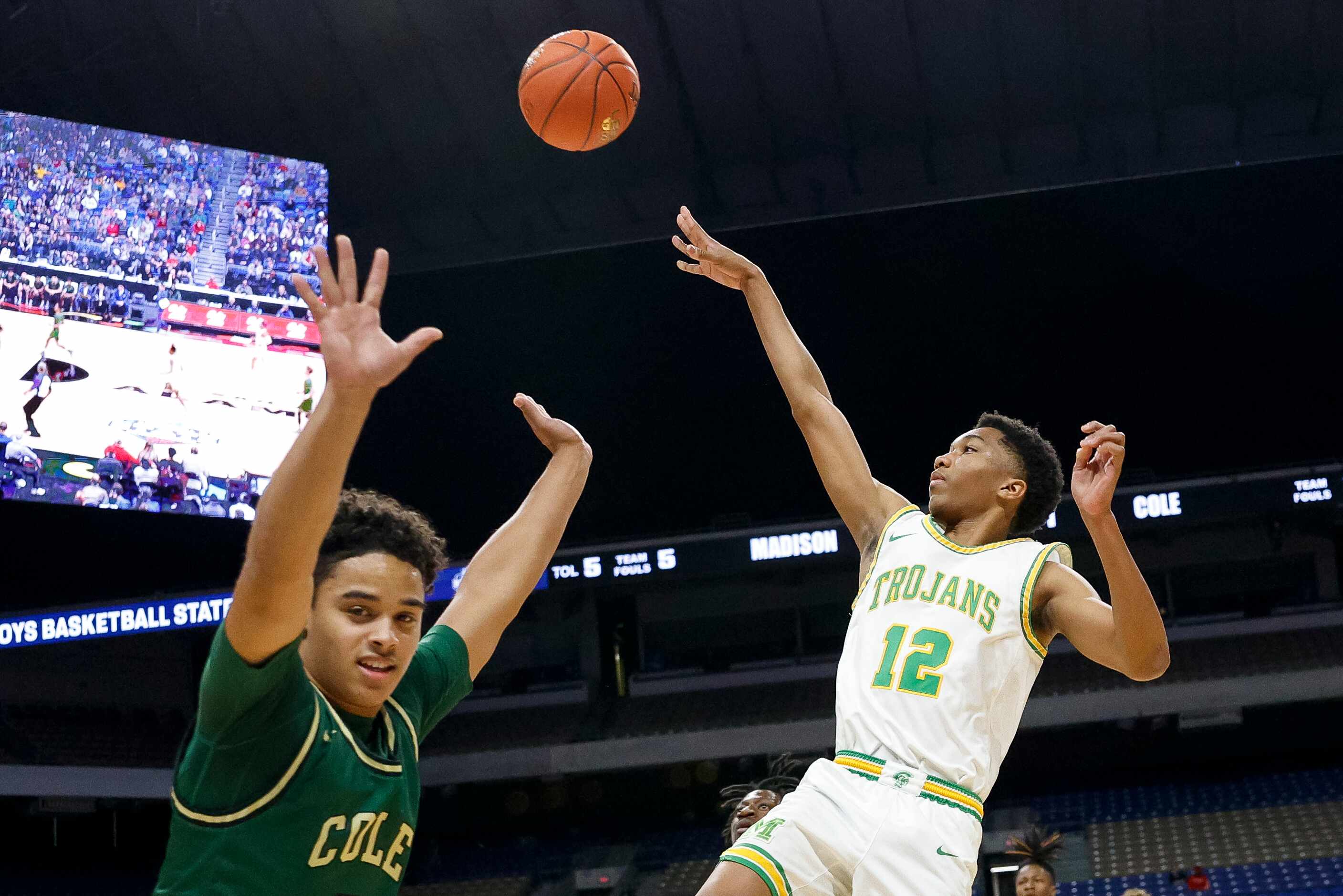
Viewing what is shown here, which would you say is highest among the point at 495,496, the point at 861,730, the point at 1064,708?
the point at 495,496

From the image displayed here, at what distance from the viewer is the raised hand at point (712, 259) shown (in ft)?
14.4

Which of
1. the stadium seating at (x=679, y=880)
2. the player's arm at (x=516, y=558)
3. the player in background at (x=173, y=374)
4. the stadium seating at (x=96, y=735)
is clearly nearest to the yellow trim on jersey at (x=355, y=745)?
the player's arm at (x=516, y=558)

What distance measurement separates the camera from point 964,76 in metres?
16.0

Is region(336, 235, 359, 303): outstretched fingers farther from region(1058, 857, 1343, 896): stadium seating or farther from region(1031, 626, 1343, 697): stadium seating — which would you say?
region(1031, 626, 1343, 697): stadium seating

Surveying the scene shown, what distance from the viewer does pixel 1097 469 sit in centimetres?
362

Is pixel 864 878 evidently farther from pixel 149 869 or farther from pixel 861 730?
pixel 149 869

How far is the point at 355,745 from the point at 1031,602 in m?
2.32

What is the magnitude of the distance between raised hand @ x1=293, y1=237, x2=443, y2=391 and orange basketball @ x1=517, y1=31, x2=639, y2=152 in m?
5.43

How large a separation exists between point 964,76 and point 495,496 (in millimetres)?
8441

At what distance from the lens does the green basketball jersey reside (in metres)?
1.87

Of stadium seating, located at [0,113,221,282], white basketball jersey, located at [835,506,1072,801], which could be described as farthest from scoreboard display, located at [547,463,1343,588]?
white basketball jersey, located at [835,506,1072,801]

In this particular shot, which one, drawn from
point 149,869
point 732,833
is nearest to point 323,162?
point 149,869

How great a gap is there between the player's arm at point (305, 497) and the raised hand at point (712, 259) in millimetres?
2579

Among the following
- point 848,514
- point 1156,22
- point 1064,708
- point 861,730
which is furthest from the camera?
point 1064,708
